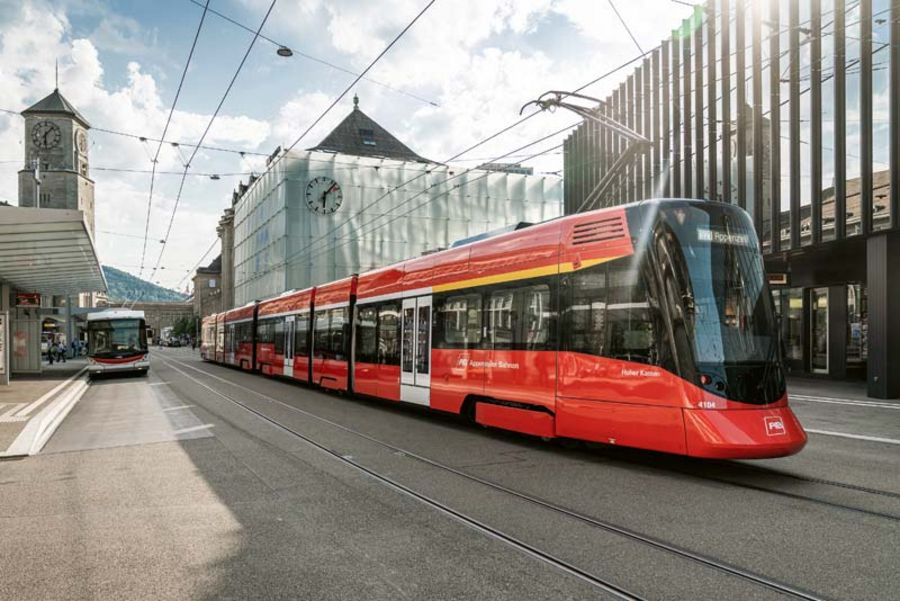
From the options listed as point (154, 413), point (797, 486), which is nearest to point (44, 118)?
point (154, 413)

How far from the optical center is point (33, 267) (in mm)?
20359

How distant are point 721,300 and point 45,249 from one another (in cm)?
1640

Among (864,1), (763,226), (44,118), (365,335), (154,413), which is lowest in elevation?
(154,413)

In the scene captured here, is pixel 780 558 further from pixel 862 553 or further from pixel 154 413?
pixel 154 413

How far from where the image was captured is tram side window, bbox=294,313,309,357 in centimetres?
2008

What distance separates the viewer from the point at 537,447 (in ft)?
30.1

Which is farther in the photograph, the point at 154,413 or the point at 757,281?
the point at 154,413

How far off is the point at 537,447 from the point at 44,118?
283 ft

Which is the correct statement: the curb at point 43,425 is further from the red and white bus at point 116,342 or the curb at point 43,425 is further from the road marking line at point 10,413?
the red and white bus at point 116,342

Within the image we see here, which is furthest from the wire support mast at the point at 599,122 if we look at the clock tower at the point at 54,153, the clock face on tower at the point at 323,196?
the clock tower at the point at 54,153

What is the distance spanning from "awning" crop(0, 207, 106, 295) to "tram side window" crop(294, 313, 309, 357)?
6.02m

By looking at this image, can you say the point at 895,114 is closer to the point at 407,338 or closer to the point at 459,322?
the point at 459,322

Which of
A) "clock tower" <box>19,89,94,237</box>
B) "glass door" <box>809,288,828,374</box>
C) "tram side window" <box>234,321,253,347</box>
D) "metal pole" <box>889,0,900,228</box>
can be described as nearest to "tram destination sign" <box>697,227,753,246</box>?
"metal pole" <box>889,0,900,228</box>

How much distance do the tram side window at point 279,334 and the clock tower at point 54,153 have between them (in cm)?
6428
